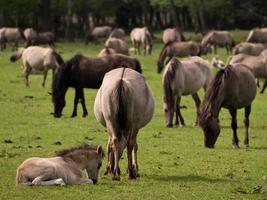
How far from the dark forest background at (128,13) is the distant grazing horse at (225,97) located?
5129 centimetres

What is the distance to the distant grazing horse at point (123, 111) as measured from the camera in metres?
12.4

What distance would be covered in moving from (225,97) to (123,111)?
Answer: 18.0 ft


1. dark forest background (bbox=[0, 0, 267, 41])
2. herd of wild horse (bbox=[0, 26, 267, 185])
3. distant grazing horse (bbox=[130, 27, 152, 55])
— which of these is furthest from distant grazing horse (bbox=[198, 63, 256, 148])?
dark forest background (bbox=[0, 0, 267, 41])

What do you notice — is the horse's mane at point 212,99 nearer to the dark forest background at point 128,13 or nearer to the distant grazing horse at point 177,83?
the distant grazing horse at point 177,83

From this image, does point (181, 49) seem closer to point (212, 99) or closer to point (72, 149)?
point (212, 99)

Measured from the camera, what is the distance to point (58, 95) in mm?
24359

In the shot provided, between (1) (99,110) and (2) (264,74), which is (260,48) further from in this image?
(1) (99,110)

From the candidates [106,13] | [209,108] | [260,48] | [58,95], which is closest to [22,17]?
[106,13]

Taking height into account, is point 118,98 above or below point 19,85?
above

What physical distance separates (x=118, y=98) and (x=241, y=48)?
107ft

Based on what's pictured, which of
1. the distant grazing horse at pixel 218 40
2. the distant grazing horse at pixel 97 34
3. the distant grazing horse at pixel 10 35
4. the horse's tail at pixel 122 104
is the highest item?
the horse's tail at pixel 122 104

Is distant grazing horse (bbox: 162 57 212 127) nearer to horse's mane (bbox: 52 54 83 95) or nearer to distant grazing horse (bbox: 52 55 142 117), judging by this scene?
distant grazing horse (bbox: 52 55 142 117)

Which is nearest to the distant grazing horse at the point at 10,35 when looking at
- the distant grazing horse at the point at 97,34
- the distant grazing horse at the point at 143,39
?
the distant grazing horse at the point at 143,39

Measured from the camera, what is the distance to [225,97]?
57.3 feet
